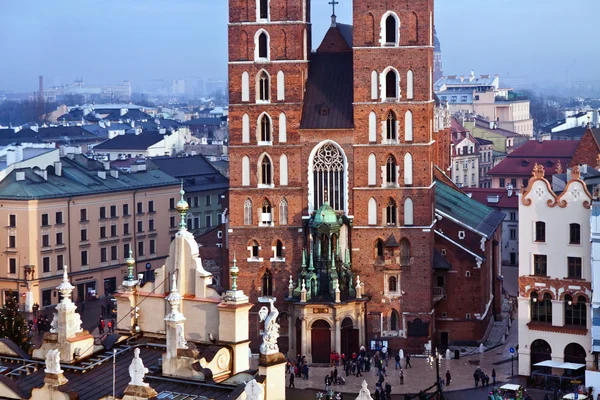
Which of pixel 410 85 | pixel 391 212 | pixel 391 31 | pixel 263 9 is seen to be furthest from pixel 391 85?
pixel 263 9

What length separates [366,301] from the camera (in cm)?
7162

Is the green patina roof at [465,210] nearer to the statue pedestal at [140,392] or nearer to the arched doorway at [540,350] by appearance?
the arched doorway at [540,350]

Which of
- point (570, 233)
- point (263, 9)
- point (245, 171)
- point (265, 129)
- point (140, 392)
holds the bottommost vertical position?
point (140, 392)

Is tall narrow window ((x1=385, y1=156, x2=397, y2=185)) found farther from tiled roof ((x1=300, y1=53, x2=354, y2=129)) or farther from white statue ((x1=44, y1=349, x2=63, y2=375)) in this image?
white statue ((x1=44, y1=349, x2=63, y2=375))

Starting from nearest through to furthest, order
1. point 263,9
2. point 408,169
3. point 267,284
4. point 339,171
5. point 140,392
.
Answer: point 140,392 < point 408,169 < point 339,171 < point 263,9 < point 267,284

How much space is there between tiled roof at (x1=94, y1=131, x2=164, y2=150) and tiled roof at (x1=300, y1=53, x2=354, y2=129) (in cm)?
6889

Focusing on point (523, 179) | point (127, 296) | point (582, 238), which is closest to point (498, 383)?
point (582, 238)

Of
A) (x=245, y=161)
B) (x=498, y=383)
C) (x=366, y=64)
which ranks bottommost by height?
(x=498, y=383)

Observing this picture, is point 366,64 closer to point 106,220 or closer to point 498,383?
point 498,383

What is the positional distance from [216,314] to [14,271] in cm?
5231

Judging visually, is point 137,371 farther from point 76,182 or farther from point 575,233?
point 76,182

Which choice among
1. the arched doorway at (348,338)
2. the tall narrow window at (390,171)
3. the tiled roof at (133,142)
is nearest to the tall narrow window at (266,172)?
the tall narrow window at (390,171)

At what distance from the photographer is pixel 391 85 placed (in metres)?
71.6

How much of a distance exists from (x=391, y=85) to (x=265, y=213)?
8.95 meters
